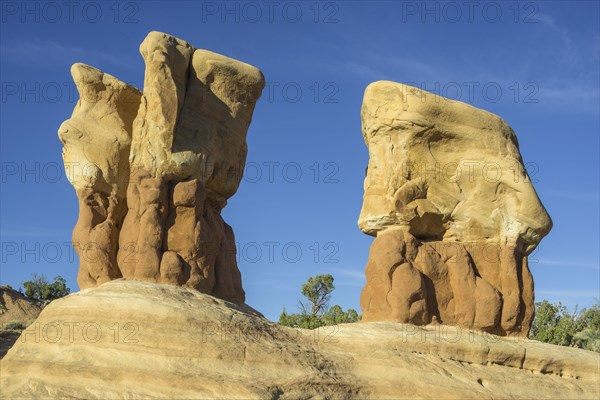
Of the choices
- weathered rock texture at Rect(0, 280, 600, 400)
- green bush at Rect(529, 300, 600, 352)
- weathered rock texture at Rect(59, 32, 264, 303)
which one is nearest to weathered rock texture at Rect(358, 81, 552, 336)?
weathered rock texture at Rect(0, 280, 600, 400)

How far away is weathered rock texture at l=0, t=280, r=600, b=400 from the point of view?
55.6ft

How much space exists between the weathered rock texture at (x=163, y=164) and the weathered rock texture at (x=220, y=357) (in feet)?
4.36

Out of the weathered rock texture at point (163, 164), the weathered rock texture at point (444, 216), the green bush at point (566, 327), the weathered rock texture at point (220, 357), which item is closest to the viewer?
the weathered rock texture at point (220, 357)

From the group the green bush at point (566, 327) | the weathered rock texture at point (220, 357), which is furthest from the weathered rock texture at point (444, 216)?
the green bush at point (566, 327)

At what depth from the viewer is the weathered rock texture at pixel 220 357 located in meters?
17.0

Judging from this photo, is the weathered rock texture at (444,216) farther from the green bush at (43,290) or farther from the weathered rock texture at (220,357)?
the green bush at (43,290)

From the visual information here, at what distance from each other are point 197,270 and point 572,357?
10226 millimetres

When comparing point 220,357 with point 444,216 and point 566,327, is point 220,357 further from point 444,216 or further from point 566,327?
point 566,327

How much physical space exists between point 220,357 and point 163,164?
214 inches

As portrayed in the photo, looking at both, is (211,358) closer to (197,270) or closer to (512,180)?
(197,270)

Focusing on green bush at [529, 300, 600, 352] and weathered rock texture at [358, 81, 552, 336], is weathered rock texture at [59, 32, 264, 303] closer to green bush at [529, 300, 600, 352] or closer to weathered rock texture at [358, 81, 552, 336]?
weathered rock texture at [358, 81, 552, 336]

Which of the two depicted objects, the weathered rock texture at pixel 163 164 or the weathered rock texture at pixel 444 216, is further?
the weathered rock texture at pixel 444 216

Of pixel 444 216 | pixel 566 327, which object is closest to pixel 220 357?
pixel 444 216

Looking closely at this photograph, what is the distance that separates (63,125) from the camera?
23078 mm
